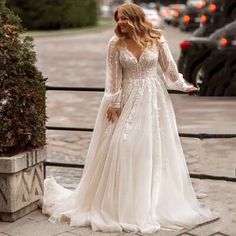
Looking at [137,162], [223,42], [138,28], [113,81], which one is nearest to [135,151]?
[137,162]

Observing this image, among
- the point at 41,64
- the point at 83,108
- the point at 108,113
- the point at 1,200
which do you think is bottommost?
the point at 41,64

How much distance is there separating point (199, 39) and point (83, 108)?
9.50 feet

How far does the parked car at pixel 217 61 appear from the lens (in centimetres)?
1341

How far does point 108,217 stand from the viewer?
5785mm

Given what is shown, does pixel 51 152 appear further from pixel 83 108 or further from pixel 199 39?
pixel 199 39

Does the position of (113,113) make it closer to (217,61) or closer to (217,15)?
(217,61)

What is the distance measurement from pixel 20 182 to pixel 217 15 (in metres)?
9.20

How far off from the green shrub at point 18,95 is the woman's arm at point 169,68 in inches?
43.2

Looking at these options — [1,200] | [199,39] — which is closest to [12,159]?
[1,200]

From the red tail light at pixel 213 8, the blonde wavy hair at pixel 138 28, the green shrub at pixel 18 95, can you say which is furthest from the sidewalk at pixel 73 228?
the red tail light at pixel 213 8

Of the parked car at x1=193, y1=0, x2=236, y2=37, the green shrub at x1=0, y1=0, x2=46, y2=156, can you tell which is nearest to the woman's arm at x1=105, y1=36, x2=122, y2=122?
the green shrub at x1=0, y1=0, x2=46, y2=156

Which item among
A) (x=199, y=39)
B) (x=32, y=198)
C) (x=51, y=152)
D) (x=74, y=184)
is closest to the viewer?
(x=32, y=198)

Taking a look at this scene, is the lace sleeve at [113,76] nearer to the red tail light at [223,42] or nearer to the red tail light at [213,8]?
the red tail light at [223,42]

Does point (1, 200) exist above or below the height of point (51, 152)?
above
